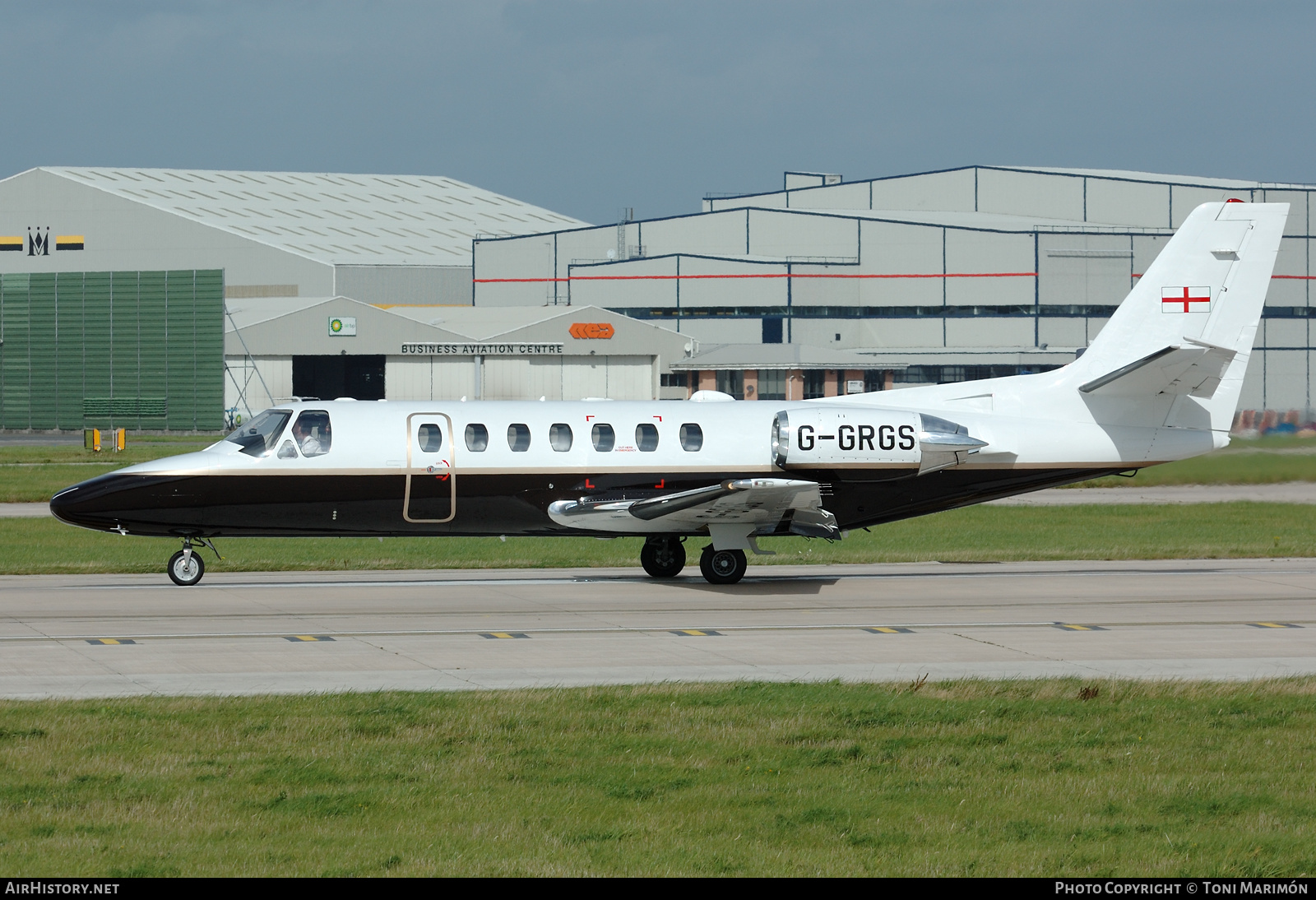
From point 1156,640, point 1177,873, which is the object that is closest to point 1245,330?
point 1156,640

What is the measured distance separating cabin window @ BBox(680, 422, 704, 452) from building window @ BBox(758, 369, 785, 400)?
69928mm

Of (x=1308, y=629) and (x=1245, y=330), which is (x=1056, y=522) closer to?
(x=1245, y=330)

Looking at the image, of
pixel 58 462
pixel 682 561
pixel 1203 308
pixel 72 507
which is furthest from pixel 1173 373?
pixel 58 462

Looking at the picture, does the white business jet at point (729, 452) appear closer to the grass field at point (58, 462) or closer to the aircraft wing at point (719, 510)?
the aircraft wing at point (719, 510)

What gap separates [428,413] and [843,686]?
10767mm

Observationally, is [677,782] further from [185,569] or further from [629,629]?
[185,569]

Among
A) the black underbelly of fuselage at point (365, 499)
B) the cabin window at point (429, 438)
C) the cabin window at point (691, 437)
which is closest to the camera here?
the black underbelly of fuselage at point (365, 499)

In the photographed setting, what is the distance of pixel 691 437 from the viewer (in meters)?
24.2

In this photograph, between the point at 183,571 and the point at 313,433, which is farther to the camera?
the point at 183,571

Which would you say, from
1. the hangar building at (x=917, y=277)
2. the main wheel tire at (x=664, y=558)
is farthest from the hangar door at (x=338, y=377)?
the main wheel tire at (x=664, y=558)

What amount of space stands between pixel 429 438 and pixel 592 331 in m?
68.0

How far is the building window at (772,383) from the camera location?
94.0m

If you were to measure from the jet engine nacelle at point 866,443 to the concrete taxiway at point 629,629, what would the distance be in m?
2.19

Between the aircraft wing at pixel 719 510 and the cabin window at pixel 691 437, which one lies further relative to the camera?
the cabin window at pixel 691 437
